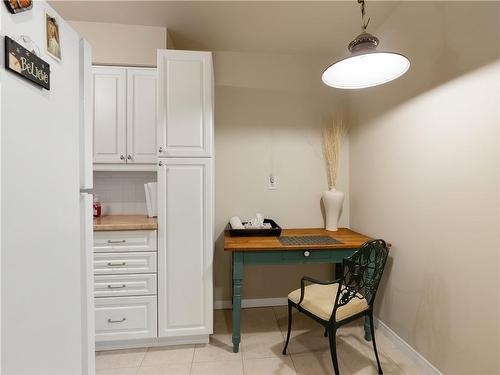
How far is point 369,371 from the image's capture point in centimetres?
171

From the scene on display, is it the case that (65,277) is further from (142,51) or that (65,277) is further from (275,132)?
(275,132)

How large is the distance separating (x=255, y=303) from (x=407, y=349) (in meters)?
1.35

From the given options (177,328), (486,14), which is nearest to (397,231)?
(486,14)

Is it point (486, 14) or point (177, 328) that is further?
point (177, 328)

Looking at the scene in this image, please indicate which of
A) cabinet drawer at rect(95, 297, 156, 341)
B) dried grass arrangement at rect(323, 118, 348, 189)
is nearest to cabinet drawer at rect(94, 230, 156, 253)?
cabinet drawer at rect(95, 297, 156, 341)

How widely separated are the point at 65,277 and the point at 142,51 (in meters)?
1.96

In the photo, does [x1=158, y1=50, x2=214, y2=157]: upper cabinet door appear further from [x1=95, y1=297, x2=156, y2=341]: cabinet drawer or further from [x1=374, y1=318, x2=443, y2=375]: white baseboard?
[x1=374, y1=318, x2=443, y2=375]: white baseboard

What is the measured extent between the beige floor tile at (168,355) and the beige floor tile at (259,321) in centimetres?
50

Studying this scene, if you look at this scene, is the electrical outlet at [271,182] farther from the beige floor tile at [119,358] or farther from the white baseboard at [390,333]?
the beige floor tile at [119,358]

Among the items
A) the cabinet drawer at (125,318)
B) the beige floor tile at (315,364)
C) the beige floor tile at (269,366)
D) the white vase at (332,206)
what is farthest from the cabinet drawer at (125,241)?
the white vase at (332,206)

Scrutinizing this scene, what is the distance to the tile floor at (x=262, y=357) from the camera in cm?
172

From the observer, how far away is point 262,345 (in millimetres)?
1994

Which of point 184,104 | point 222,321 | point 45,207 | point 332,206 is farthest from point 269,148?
point 45,207

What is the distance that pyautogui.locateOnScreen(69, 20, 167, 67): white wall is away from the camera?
208 cm
